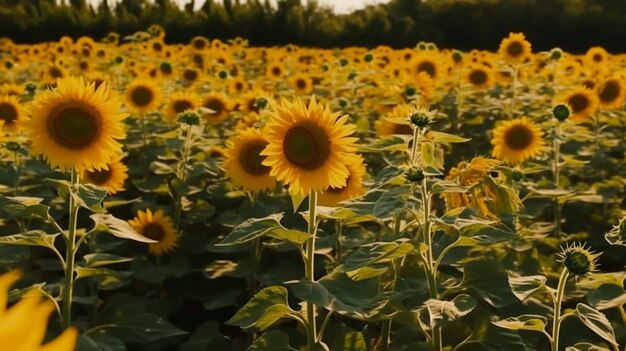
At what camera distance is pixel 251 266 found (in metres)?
3.36

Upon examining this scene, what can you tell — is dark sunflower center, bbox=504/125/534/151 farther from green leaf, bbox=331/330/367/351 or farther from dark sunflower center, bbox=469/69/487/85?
dark sunflower center, bbox=469/69/487/85

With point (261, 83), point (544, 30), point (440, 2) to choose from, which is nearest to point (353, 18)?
point (440, 2)

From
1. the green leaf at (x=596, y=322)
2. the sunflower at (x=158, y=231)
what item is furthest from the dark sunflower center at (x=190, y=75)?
the green leaf at (x=596, y=322)

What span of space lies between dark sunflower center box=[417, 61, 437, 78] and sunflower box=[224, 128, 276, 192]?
12.3 feet

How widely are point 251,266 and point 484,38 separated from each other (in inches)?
785

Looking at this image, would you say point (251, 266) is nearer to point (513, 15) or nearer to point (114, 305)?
point (114, 305)

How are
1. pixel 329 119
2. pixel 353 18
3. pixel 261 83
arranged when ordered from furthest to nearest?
pixel 353 18
pixel 261 83
pixel 329 119

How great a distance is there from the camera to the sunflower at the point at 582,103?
5270 millimetres

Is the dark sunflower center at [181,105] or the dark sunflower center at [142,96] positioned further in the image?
the dark sunflower center at [142,96]

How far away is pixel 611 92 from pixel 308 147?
12.7 feet

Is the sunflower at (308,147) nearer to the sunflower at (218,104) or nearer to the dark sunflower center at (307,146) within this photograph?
the dark sunflower center at (307,146)

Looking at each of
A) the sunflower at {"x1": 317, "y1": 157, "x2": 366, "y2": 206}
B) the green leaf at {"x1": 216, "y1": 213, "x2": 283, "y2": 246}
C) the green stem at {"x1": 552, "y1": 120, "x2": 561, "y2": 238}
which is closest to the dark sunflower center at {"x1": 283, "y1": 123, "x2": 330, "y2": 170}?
the green leaf at {"x1": 216, "y1": 213, "x2": 283, "y2": 246}

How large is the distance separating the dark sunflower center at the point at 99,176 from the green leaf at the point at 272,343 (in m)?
1.75

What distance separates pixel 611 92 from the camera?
5.44 meters
